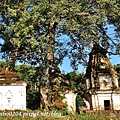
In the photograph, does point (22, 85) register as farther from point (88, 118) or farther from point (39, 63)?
point (88, 118)

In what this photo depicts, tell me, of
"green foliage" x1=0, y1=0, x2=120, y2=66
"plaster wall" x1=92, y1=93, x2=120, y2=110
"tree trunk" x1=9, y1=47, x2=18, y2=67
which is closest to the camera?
"green foliage" x1=0, y1=0, x2=120, y2=66

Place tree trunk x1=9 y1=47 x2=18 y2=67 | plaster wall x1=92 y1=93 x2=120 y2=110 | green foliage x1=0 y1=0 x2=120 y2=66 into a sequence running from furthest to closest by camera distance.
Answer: plaster wall x1=92 y1=93 x2=120 y2=110 < tree trunk x1=9 y1=47 x2=18 y2=67 < green foliage x1=0 y1=0 x2=120 y2=66

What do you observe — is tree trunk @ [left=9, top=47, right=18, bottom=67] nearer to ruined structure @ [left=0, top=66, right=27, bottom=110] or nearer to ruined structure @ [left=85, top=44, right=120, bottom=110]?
ruined structure @ [left=0, top=66, right=27, bottom=110]

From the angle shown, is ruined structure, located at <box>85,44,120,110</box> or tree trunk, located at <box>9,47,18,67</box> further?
ruined structure, located at <box>85,44,120,110</box>

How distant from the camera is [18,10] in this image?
24.8 m

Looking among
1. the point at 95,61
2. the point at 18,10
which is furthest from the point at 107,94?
the point at 18,10

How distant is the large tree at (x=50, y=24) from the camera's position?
70.9ft

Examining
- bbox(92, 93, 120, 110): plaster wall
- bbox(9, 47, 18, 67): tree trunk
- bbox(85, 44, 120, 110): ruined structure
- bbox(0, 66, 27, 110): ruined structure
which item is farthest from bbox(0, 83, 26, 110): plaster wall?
bbox(92, 93, 120, 110): plaster wall

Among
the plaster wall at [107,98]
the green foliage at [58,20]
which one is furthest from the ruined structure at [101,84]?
the green foliage at [58,20]

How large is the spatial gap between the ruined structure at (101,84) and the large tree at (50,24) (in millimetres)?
3633

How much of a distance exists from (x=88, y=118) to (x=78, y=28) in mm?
8535

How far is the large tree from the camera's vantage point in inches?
851

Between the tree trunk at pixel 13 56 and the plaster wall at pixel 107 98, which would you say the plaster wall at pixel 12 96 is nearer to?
the tree trunk at pixel 13 56

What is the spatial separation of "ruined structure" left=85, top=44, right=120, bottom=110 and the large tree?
3.63 metres
